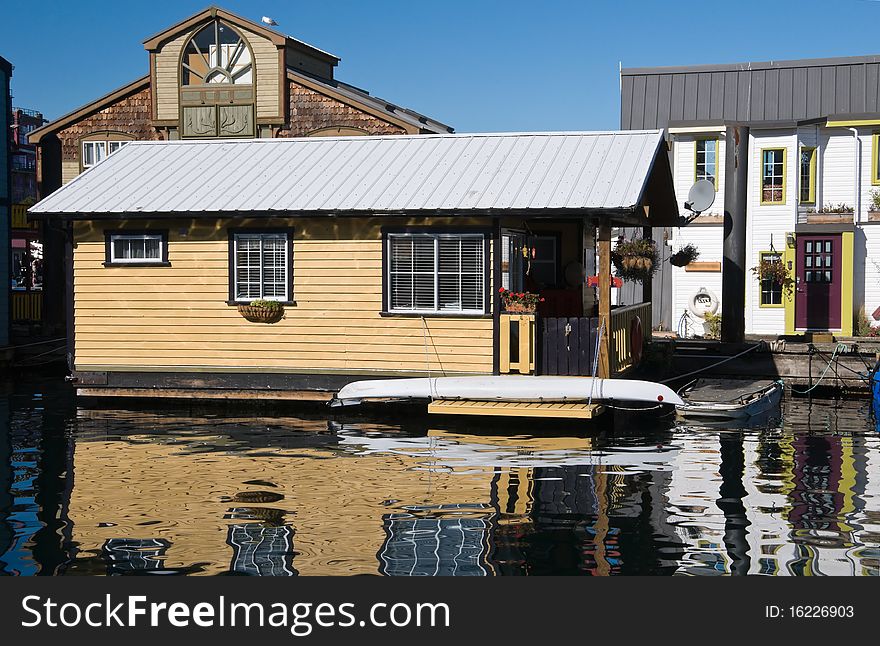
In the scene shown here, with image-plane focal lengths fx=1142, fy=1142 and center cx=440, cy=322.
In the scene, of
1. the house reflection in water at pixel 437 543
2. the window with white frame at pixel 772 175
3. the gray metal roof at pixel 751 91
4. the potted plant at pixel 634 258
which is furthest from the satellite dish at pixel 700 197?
the house reflection in water at pixel 437 543

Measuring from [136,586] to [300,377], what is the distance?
39.2ft

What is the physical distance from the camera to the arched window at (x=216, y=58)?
113 feet

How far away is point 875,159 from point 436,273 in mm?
17698

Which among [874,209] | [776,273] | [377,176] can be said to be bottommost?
[776,273]

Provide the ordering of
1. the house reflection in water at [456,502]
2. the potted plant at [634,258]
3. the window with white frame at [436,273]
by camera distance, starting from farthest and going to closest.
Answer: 1. the potted plant at [634,258]
2. the window with white frame at [436,273]
3. the house reflection in water at [456,502]

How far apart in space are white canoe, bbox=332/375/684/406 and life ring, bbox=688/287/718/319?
48.1 ft

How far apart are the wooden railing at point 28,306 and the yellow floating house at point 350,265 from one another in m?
13.4

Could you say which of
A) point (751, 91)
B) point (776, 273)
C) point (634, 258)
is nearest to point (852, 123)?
point (751, 91)

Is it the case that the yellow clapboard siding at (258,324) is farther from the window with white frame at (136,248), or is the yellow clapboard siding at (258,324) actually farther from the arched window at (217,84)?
the arched window at (217,84)

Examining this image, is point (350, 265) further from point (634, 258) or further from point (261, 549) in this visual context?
point (261, 549)

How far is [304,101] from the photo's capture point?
34125 millimetres

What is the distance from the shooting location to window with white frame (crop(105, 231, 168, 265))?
2150cm

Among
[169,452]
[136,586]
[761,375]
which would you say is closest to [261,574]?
[136,586]

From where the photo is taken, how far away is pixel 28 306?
35062mm
